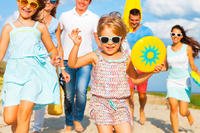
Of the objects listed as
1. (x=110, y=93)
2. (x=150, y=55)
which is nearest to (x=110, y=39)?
(x=110, y=93)

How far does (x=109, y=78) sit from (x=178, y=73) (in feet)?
9.75

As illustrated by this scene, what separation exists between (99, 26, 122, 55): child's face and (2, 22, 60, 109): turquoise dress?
0.82 meters

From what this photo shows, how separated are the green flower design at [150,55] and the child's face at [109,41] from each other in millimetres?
1420

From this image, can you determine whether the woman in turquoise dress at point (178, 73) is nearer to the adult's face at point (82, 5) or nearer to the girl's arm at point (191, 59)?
the girl's arm at point (191, 59)

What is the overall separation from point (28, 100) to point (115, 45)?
A: 1.14 metres

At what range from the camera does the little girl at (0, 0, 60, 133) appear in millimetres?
5223

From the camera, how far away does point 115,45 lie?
16.6 feet

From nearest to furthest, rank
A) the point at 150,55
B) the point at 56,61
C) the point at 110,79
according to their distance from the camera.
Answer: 1. the point at 110,79
2. the point at 56,61
3. the point at 150,55

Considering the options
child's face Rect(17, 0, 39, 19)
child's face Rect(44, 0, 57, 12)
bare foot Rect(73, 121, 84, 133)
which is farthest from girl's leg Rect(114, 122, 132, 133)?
bare foot Rect(73, 121, 84, 133)

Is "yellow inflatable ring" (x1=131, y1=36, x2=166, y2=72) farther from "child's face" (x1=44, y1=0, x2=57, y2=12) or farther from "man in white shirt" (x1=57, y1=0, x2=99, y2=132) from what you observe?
"child's face" (x1=44, y1=0, x2=57, y2=12)

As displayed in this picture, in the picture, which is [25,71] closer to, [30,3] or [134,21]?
[30,3]

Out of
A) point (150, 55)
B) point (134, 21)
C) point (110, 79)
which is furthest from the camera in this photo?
point (134, 21)

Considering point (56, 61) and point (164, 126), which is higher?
point (56, 61)

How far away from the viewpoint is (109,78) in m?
5.05
